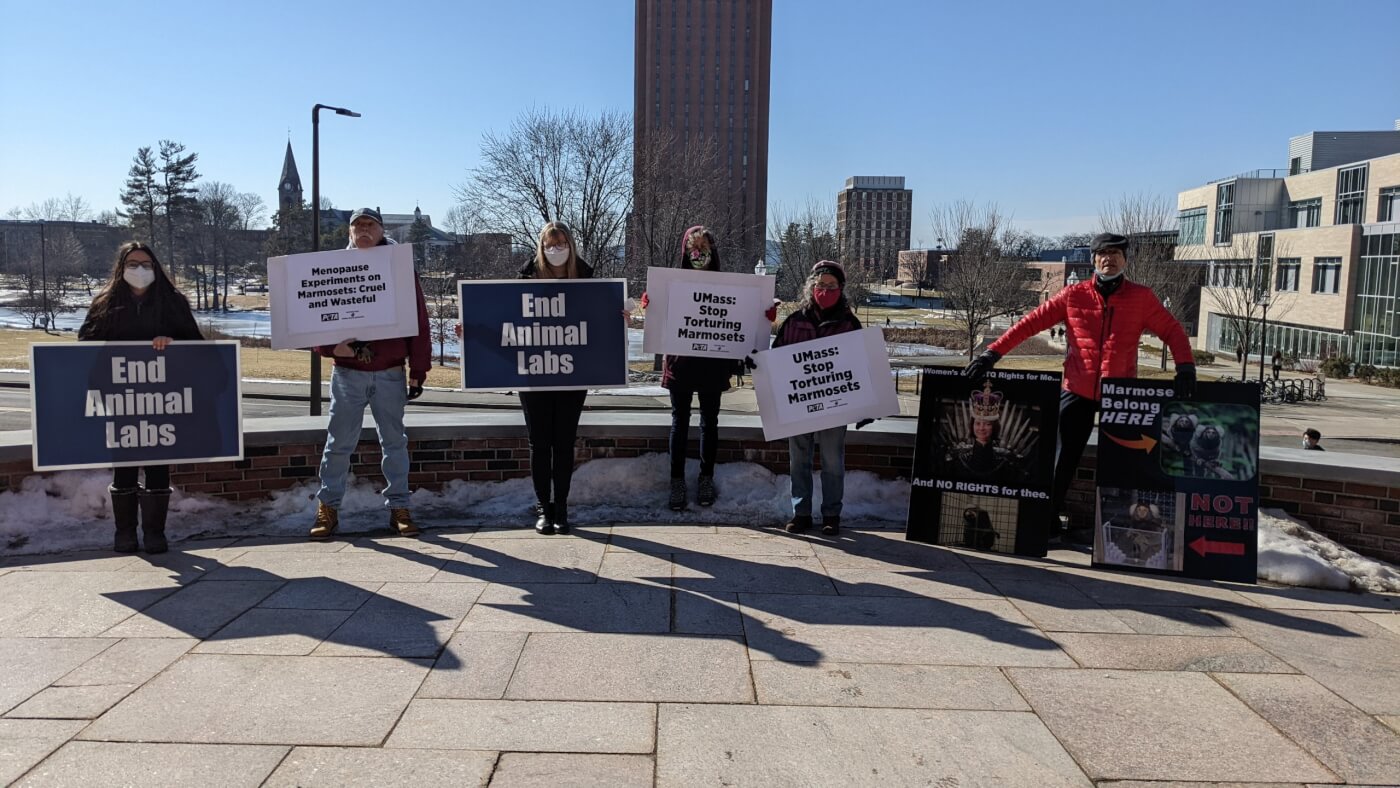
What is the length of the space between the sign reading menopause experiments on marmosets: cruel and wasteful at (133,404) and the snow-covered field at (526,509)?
582mm

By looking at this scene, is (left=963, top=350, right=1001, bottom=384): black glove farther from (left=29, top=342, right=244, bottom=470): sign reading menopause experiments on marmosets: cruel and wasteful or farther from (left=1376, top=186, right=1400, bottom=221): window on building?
(left=1376, top=186, right=1400, bottom=221): window on building

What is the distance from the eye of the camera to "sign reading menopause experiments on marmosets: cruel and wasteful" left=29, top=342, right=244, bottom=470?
519cm

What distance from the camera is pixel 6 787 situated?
8.72 ft

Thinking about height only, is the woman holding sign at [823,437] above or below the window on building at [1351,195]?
below

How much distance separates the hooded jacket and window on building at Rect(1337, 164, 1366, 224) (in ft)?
219

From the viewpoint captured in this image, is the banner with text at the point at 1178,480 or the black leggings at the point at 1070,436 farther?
the black leggings at the point at 1070,436

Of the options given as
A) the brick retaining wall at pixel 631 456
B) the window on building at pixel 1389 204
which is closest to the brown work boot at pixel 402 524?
the brick retaining wall at pixel 631 456

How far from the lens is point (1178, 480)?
206 inches

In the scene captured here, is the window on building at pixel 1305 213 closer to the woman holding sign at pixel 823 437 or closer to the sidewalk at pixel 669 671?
the woman holding sign at pixel 823 437

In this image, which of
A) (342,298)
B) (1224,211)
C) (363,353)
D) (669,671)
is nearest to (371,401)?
(363,353)

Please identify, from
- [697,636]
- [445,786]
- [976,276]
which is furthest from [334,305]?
[976,276]

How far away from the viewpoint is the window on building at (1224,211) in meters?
67.0

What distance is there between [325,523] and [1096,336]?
480 centimetres

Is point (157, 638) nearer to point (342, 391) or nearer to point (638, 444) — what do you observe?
point (342, 391)
